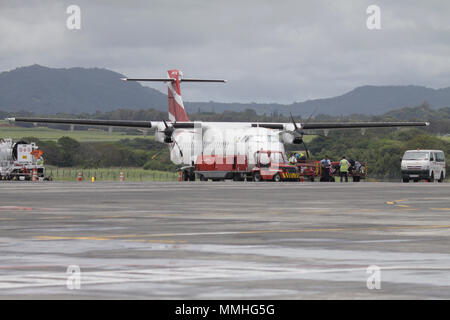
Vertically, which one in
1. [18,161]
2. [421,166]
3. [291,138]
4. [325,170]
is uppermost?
[291,138]

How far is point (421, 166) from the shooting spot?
57.1m

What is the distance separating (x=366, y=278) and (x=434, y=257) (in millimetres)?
2767

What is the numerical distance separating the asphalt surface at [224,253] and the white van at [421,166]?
3329 cm

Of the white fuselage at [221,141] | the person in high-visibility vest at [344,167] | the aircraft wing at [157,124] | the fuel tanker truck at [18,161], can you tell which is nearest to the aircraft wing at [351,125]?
the aircraft wing at [157,124]

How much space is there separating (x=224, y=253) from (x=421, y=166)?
4589cm

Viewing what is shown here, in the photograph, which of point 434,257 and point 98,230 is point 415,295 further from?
point 98,230

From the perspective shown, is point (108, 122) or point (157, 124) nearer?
point (157, 124)

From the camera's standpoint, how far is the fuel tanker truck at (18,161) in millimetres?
77688

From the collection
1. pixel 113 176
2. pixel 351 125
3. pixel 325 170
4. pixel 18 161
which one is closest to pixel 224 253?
pixel 325 170

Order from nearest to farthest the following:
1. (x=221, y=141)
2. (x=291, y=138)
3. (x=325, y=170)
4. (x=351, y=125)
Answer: (x=325, y=170) < (x=221, y=141) < (x=291, y=138) < (x=351, y=125)

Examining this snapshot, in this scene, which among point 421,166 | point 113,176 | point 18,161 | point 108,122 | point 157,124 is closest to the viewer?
point 421,166

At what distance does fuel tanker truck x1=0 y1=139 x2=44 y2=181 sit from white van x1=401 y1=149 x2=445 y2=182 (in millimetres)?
33856

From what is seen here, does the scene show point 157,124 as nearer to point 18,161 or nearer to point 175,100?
point 175,100
